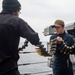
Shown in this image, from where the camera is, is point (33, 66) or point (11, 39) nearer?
point (11, 39)

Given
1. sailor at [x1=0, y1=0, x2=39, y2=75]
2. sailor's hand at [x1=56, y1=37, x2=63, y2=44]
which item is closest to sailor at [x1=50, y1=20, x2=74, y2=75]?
sailor's hand at [x1=56, y1=37, x2=63, y2=44]

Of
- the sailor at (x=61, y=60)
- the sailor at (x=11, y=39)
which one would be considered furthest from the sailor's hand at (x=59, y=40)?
A: the sailor at (x=11, y=39)

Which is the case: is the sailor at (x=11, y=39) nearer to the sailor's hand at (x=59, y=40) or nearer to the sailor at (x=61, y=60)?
the sailor's hand at (x=59, y=40)

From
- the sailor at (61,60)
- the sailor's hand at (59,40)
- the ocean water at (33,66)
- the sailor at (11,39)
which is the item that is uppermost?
the sailor at (11,39)

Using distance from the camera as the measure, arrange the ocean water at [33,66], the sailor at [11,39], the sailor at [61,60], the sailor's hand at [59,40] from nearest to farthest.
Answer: the sailor at [11,39] < the sailor's hand at [59,40] < the sailor at [61,60] < the ocean water at [33,66]

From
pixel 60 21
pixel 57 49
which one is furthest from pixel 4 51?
pixel 60 21

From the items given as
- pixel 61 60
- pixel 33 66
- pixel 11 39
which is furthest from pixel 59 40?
pixel 33 66

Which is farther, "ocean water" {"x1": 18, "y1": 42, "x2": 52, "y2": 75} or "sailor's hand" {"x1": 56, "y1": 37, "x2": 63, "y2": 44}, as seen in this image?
"ocean water" {"x1": 18, "y1": 42, "x2": 52, "y2": 75}

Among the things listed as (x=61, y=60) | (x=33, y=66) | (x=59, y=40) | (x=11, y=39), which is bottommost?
(x=33, y=66)

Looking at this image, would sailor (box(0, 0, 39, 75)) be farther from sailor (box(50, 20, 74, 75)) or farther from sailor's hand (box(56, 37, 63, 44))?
sailor (box(50, 20, 74, 75))

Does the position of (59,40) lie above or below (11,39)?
below

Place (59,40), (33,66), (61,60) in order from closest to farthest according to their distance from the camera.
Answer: (59,40)
(61,60)
(33,66)

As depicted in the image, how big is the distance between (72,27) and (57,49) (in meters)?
1.04

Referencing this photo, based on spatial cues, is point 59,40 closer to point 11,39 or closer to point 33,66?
point 11,39
